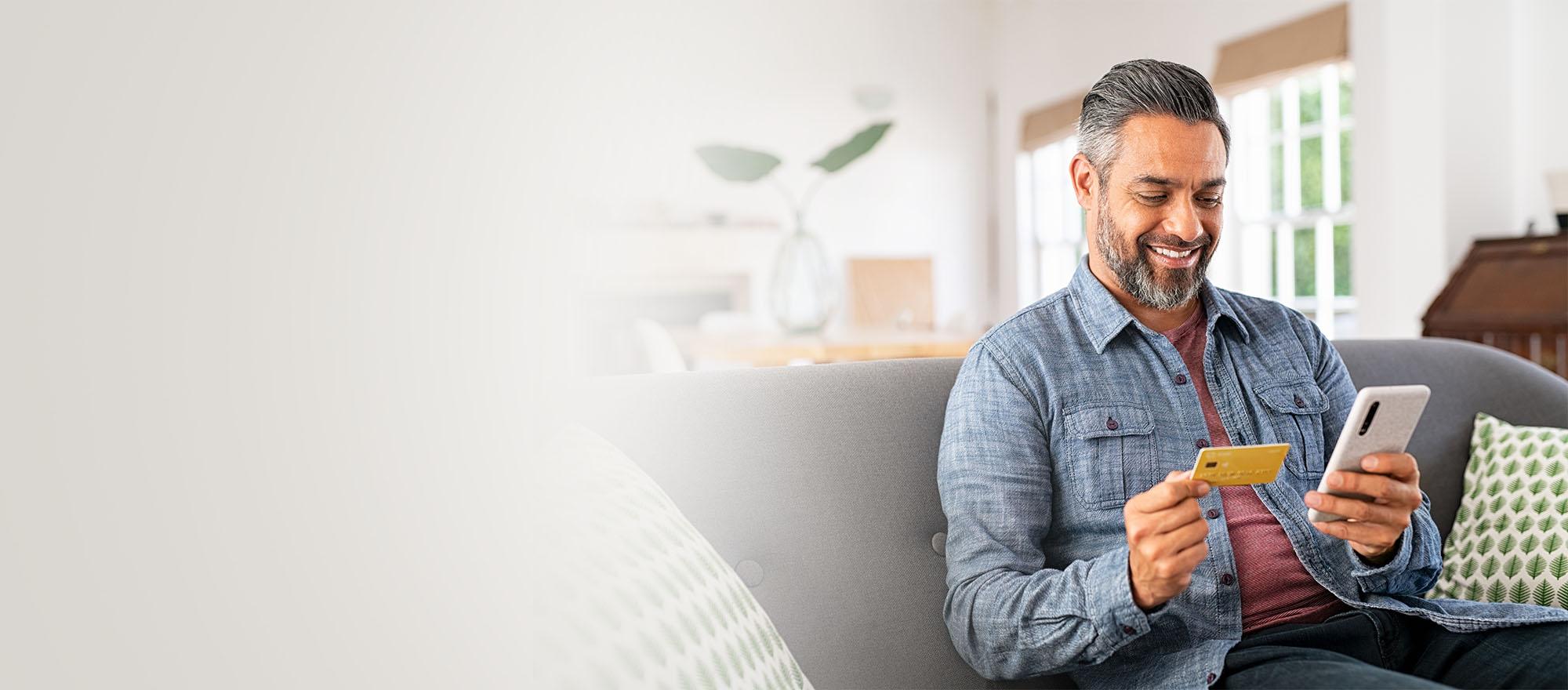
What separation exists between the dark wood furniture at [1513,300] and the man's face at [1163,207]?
2.70 meters

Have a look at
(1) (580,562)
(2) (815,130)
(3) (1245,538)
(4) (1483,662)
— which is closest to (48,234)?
(1) (580,562)

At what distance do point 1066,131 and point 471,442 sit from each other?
699 cm

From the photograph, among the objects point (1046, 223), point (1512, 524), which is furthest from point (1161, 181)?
point (1046, 223)

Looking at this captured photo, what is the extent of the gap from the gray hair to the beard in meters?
0.07

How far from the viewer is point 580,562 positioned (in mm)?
713

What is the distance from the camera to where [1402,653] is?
1.15 metres

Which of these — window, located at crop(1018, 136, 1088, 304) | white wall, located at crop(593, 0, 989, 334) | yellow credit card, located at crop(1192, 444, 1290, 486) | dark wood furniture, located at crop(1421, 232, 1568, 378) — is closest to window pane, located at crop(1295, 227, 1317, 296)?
dark wood furniture, located at crop(1421, 232, 1568, 378)

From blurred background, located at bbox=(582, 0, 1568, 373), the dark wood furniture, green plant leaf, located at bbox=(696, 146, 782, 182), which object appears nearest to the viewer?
green plant leaf, located at bbox=(696, 146, 782, 182)

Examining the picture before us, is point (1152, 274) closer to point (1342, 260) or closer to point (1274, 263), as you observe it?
point (1342, 260)

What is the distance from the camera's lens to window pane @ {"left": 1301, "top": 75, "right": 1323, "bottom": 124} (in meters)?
5.00

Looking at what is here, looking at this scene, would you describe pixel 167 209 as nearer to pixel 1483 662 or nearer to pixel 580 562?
pixel 580 562

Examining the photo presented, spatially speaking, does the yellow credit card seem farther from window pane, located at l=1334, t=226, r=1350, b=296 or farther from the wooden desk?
window pane, located at l=1334, t=226, r=1350, b=296

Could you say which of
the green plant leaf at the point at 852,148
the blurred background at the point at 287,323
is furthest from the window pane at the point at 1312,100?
the blurred background at the point at 287,323

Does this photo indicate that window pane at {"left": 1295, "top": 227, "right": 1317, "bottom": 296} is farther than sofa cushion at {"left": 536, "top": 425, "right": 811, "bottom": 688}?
Yes
